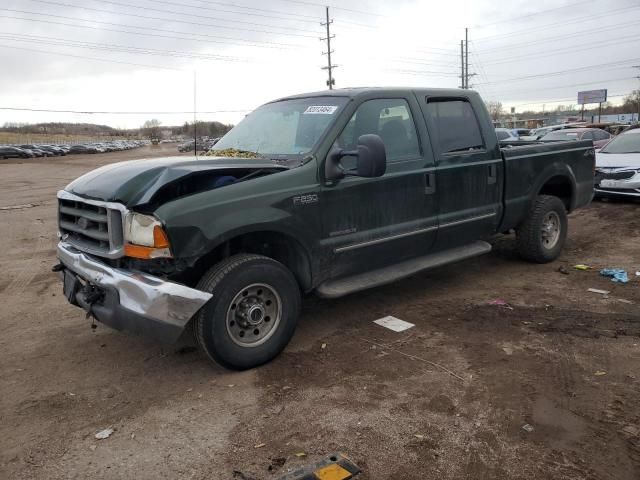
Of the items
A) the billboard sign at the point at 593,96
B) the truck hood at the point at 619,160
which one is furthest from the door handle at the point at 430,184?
the billboard sign at the point at 593,96

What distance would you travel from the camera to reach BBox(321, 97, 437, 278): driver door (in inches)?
171

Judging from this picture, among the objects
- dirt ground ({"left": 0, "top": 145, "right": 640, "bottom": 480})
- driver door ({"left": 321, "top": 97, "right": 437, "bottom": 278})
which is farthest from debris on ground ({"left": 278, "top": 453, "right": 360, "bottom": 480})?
driver door ({"left": 321, "top": 97, "right": 437, "bottom": 278})

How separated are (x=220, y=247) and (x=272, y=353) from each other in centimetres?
87

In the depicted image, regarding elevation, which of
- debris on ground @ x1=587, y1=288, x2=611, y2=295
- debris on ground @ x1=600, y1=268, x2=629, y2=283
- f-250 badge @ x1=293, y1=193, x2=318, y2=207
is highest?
f-250 badge @ x1=293, y1=193, x2=318, y2=207

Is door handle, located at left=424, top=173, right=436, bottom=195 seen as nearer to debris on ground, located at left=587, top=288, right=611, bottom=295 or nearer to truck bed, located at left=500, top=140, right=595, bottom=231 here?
truck bed, located at left=500, top=140, right=595, bottom=231

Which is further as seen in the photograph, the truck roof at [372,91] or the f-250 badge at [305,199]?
the truck roof at [372,91]

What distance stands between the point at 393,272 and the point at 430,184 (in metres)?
0.88

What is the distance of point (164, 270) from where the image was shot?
11.9 feet

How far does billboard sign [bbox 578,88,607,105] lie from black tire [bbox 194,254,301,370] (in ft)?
298

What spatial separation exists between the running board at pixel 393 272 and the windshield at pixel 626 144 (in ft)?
25.5

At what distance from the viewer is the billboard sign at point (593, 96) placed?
82438mm

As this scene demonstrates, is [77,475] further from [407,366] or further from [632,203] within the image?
[632,203]

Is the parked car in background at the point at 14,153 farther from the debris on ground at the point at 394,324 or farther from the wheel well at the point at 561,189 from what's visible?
the debris on ground at the point at 394,324

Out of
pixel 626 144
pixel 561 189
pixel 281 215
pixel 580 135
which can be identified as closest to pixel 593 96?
pixel 580 135
